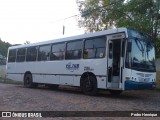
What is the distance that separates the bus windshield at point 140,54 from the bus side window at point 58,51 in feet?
16.7

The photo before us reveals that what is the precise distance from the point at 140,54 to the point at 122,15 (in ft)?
29.4

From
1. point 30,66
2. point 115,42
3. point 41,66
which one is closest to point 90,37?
point 115,42

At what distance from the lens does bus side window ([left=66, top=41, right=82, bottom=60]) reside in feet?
56.7

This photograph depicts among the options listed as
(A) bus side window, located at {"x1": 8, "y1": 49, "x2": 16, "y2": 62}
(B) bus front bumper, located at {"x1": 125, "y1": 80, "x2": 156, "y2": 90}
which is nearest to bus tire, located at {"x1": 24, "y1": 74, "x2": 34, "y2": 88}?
(A) bus side window, located at {"x1": 8, "y1": 49, "x2": 16, "y2": 62}

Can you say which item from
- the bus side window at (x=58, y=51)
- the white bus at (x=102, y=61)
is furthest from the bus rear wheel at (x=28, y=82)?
the bus side window at (x=58, y=51)

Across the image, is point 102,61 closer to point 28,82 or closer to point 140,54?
point 140,54

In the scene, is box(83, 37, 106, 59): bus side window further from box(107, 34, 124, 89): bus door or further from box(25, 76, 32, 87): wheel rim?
box(25, 76, 32, 87): wheel rim

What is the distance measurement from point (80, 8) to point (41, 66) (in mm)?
11533

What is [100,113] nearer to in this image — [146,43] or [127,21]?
[146,43]

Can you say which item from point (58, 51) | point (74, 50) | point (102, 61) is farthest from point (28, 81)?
point (102, 61)

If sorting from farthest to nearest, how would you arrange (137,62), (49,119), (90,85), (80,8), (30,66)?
(80,8)
(30,66)
(90,85)
(137,62)
(49,119)

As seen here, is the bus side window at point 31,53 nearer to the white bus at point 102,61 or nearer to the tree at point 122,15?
the white bus at point 102,61

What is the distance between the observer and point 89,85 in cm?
1634

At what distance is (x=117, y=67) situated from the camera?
15117 mm
